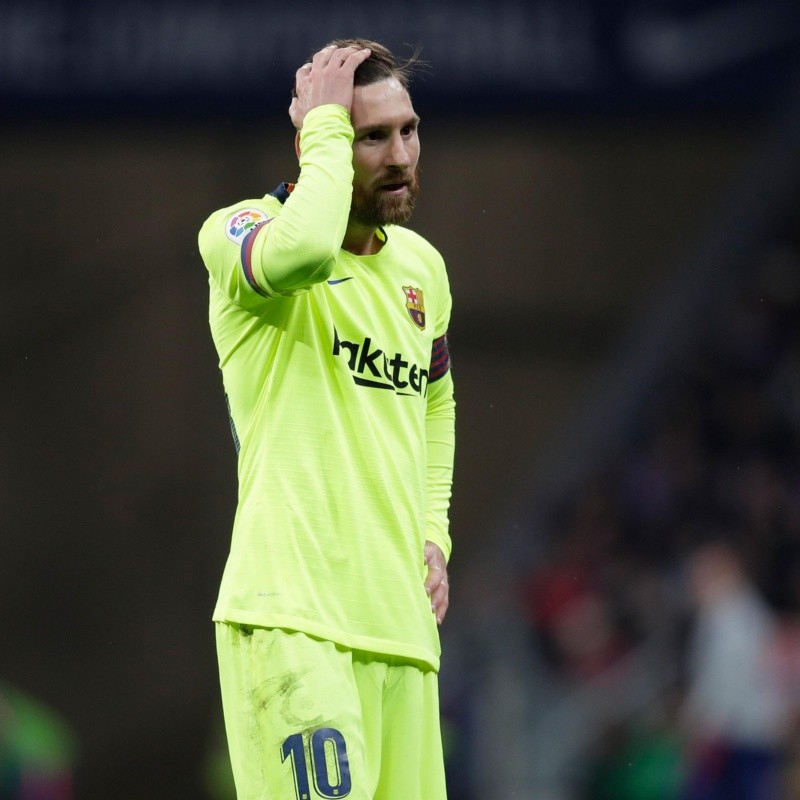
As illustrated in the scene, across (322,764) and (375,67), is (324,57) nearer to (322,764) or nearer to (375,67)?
(375,67)

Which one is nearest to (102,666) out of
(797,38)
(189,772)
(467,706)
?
(189,772)

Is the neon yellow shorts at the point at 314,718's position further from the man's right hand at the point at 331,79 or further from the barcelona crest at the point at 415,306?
the man's right hand at the point at 331,79

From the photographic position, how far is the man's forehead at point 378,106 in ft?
9.27

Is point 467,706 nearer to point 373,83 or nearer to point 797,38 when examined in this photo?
point 797,38

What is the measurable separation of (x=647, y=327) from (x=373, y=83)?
6.26 meters

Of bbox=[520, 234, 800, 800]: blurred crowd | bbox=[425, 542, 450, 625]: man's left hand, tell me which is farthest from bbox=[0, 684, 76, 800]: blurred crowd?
bbox=[425, 542, 450, 625]: man's left hand

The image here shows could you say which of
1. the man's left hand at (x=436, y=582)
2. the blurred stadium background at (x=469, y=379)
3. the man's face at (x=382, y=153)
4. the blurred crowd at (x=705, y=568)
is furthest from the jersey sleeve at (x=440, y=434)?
the blurred crowd at (x=705, y=568)

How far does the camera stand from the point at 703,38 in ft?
26.8

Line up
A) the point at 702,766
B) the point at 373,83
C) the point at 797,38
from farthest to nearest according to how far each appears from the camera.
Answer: the point at 797,38 < the point at 702,766 < the point at 373,83

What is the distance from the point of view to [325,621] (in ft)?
8.64

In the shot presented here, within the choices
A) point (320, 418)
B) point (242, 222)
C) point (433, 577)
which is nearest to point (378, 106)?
point (242, 222)

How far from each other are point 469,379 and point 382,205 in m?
5.67

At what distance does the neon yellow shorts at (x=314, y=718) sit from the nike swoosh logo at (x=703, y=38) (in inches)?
239

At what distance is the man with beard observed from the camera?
2598mm
